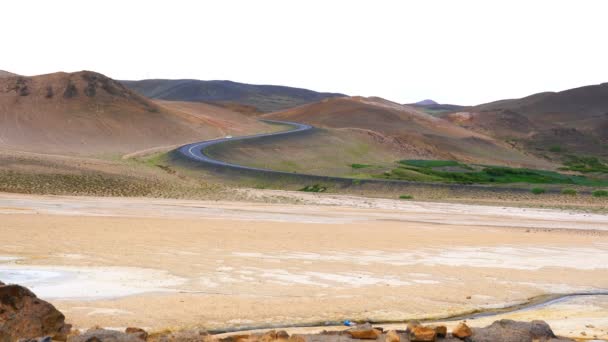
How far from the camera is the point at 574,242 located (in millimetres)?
23188

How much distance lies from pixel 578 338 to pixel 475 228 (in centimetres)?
1671

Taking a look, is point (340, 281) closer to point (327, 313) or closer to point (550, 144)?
point (327, 313)

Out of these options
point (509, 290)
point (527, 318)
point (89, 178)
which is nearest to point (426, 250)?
point (509, 290)

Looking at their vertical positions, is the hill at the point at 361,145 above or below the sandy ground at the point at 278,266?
above

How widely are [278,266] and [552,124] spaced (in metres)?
138

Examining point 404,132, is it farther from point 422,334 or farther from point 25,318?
point 25,318

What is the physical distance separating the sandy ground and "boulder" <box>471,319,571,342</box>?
1377 mm

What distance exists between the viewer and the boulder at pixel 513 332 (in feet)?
31.6

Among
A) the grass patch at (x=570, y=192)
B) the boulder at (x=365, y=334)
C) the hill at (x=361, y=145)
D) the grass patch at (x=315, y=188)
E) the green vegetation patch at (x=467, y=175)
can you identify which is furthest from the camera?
the hill at (x=361, y=145)

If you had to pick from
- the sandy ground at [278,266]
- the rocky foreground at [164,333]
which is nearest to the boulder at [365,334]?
the rocky foreground at [164,333]

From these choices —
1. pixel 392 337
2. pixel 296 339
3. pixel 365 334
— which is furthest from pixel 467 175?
pixel 296 339

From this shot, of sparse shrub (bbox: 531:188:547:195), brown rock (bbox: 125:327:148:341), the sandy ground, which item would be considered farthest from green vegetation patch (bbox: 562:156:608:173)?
brown rock (bbox: 125:327:148:341)

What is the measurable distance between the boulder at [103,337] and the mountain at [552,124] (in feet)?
340

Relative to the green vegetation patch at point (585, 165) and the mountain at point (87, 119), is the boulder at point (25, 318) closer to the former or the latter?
the mountain at point (87, 119)
